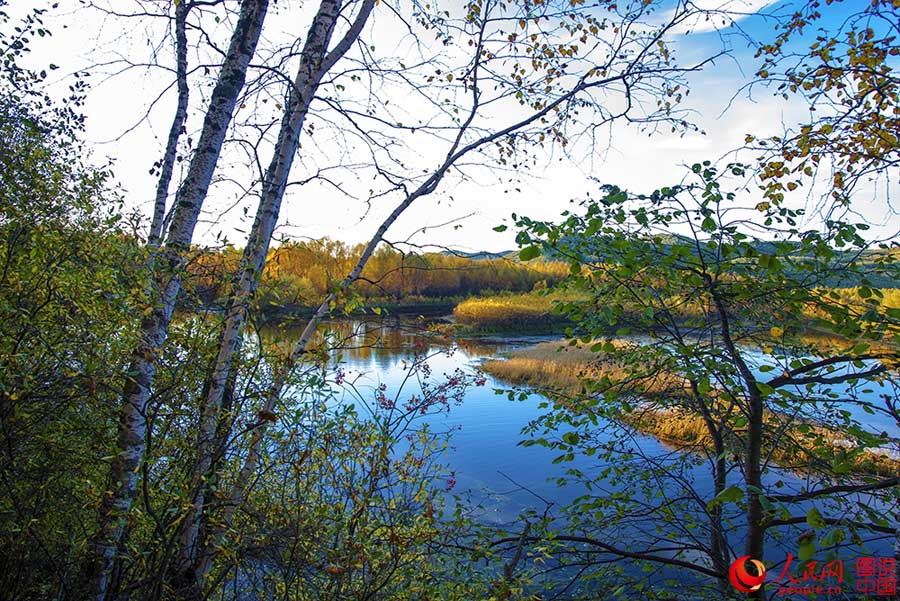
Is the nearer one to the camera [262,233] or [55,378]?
[55,378]

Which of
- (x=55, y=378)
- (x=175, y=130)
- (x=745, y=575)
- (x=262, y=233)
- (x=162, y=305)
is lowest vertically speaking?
(x=745, y=575)

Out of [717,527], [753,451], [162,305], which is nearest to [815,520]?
[753,451]

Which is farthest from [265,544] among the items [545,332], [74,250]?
[545,332]

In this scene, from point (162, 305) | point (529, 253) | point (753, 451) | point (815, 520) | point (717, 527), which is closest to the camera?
point (815, 520)

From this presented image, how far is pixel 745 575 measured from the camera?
2.54 meters

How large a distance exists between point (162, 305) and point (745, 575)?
3071 millimetres

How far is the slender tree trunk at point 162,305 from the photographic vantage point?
2.28 metres

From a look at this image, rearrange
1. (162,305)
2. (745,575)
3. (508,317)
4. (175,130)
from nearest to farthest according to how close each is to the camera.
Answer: (162,305) < (745,575) < (175,130) < (508,317)

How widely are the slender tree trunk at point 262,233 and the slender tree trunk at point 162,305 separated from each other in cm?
30

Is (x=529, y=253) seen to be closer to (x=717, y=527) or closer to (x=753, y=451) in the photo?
(x=753, y=451)


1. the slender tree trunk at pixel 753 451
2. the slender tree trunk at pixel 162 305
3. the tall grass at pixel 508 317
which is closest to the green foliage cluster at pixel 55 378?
the slender tree trunk at pixel 162 305

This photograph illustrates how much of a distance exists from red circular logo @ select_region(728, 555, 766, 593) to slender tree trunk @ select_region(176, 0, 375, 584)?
2.64 m

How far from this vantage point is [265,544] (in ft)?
8.67

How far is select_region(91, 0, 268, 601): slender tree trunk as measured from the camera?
228cm
